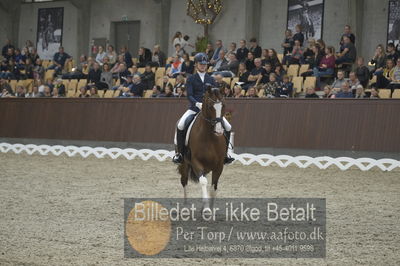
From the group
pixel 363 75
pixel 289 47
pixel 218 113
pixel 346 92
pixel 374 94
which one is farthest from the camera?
pixel 289 47

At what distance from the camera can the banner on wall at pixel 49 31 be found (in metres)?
32.1

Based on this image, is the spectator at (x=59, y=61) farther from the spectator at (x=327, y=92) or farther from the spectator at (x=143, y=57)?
the spectator at (x=327, y=92)

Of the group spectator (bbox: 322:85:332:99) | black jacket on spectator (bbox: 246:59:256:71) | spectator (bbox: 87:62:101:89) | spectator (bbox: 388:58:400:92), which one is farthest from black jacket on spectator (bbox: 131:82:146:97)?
spectator (bbox: 388:58:400:92)

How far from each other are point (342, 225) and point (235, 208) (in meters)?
1.90

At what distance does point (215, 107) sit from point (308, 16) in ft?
52.3

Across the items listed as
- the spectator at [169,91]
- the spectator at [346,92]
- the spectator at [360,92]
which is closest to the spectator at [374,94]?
the spectator at [360,92]

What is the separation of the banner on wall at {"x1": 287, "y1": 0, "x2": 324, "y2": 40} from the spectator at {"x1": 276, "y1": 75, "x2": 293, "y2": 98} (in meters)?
6.25

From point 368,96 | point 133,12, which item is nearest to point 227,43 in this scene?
point 133,12

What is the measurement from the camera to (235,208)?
9.62 metres

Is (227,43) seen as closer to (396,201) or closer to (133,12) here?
(133,12)

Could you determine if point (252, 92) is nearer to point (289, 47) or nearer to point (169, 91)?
point (169, 91)

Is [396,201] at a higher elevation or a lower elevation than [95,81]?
lower

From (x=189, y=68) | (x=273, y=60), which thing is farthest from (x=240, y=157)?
(x=189, y=68)

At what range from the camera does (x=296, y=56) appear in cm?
1955
